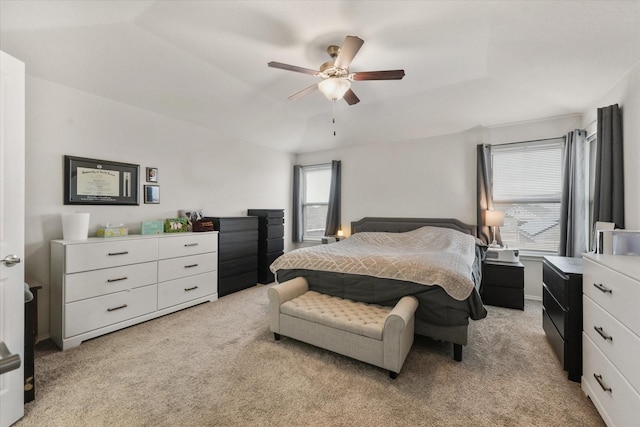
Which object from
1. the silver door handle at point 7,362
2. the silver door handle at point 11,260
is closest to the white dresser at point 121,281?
the silver door handle at point 11,260

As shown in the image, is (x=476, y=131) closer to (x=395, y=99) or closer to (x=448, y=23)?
(x=395, y=99)

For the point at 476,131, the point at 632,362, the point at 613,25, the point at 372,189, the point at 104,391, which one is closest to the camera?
the point at 632,362

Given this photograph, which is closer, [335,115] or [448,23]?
[448,23]

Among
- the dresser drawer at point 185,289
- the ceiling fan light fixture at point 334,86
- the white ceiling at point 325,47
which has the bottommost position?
the dresser drawer at point 185,289

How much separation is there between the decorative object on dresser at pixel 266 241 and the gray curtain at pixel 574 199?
14.0 feet

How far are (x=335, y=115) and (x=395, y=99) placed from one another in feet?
3.42

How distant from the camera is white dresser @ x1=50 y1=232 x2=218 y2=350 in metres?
2.50

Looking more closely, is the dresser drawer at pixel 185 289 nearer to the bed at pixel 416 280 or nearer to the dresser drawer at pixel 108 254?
the dresser drawer at pixel 108 254

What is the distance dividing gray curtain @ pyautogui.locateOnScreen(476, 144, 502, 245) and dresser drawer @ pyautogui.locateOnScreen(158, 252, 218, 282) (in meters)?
4.06

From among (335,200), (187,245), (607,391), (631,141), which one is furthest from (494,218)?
(187,245)

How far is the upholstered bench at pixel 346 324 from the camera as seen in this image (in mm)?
2002

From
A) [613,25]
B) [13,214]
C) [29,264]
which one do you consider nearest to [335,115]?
[613,25]

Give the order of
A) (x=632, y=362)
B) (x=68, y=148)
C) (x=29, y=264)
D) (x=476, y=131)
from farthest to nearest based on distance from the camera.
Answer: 1. (x=476, y=131)
2. (x=68, y=148)
3. (x=29, y=264)
4. (x=632, y=362)

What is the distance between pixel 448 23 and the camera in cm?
232
